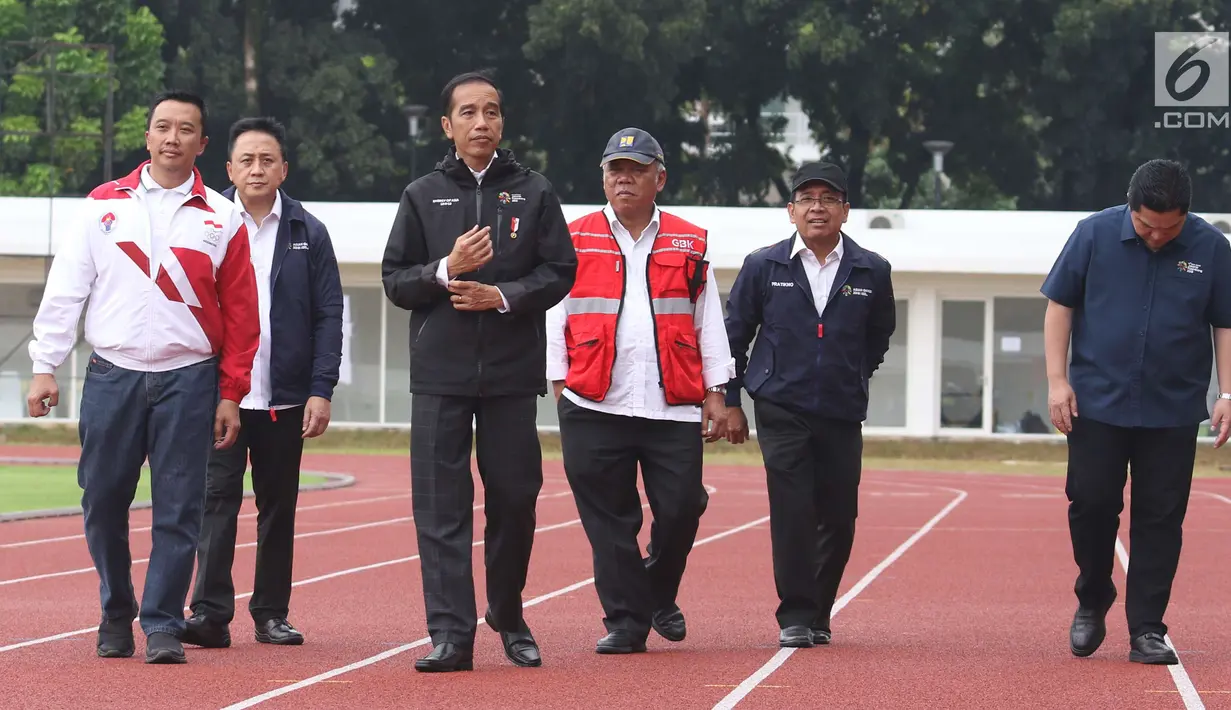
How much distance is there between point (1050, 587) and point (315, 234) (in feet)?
17.0

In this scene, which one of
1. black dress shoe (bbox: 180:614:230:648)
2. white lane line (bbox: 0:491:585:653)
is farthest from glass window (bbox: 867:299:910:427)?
black dress shoe (bbox: 180:614:230:648)

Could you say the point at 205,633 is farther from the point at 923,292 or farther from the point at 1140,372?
the point at 923,292

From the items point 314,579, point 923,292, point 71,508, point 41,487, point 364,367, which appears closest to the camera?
point 314,579

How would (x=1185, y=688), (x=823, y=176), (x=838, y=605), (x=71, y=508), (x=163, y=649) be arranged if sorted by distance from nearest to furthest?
(x=1185, y=688) < (x=163, y=649) < (x=823, y=176) < (x=838, y=605) < (x=71, y=508)

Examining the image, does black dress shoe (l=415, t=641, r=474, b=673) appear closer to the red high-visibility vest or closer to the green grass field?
the red high-visibility vest

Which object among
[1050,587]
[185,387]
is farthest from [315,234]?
[1050,587]

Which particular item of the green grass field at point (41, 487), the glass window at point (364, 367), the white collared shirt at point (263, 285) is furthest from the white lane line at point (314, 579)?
the glass window at point (364, 367)

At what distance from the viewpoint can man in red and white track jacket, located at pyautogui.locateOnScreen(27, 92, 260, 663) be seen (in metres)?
7.71

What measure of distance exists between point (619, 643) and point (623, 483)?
67cm

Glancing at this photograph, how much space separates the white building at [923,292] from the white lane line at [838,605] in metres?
14.9

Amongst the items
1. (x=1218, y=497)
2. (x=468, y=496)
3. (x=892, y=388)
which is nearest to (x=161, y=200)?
(x=468, y=496)

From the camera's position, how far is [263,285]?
859 centimetres

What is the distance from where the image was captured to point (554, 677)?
7.41 metres

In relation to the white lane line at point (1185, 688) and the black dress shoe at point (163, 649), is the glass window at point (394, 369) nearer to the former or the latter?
the white lane line at point (1185, 688)
